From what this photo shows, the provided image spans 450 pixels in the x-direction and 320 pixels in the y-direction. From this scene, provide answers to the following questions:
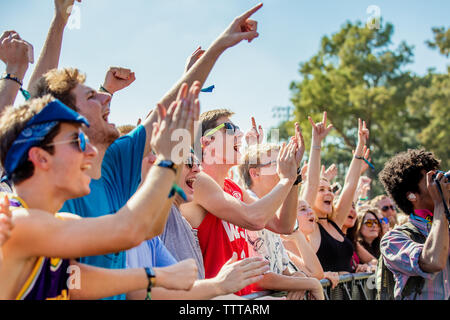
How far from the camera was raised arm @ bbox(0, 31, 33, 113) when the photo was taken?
2.68 m

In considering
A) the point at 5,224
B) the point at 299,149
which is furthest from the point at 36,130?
the point at 299,149

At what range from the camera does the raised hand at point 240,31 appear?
7.66 ft

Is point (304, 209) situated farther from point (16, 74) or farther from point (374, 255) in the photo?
point (16, 74)

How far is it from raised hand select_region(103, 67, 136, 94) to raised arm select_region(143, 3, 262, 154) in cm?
99

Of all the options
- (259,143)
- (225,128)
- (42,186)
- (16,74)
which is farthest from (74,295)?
(259,143)

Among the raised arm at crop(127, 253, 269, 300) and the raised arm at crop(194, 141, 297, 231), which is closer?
the raised arm at crop(127, 253, 269, 300)

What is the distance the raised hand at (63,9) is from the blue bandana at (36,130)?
1.78 metres

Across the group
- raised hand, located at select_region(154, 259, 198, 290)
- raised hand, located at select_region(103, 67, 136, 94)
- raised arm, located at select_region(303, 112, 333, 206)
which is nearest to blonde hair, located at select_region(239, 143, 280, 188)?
raised arm, located at select_region(303, 112, 333, 206)

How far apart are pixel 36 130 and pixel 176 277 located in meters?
0.81

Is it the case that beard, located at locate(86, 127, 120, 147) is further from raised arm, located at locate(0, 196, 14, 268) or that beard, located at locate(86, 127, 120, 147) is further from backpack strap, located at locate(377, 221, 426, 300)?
backpack strap, located at locate(377, 221, 426, 300)

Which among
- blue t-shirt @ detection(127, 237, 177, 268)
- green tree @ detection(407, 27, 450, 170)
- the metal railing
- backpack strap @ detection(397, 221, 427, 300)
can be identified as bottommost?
the metal railing

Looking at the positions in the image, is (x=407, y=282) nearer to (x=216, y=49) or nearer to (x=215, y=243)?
(x=215, y=243)

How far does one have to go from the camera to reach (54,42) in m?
3.08
